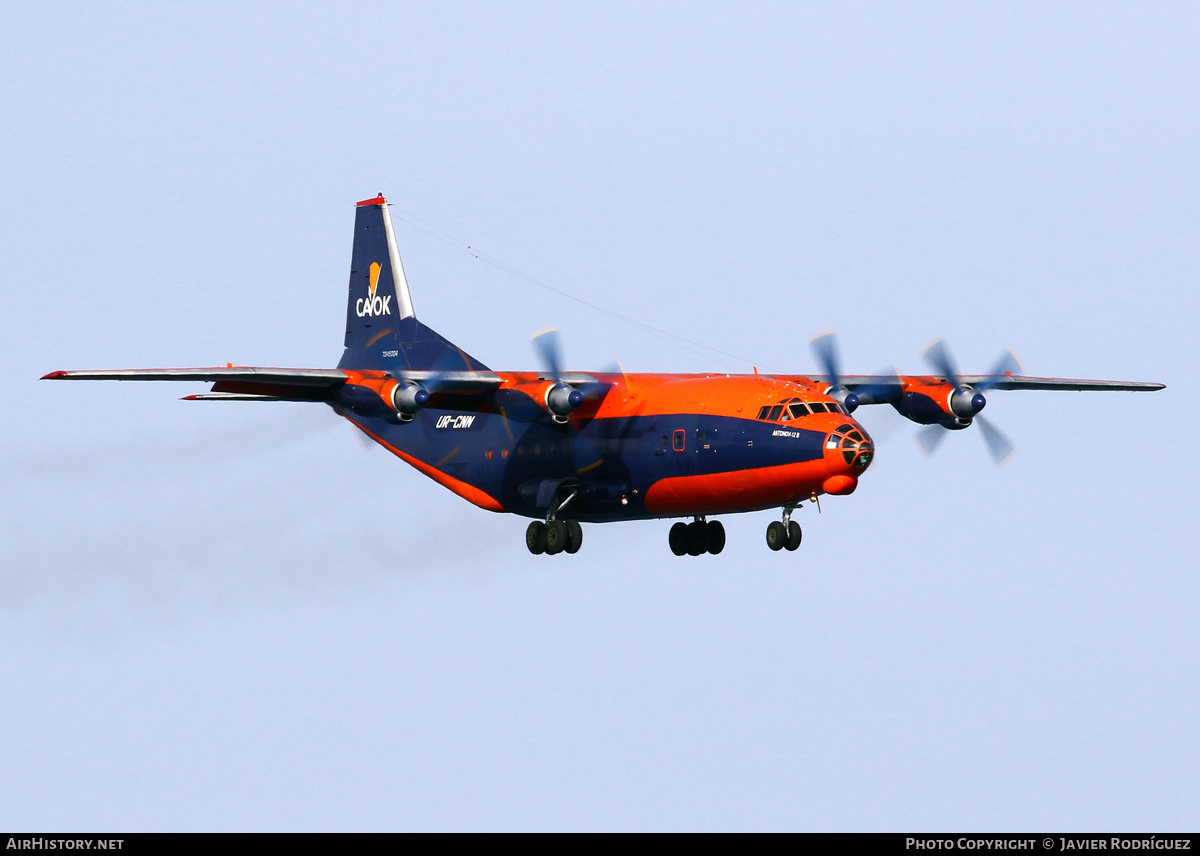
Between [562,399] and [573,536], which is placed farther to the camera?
[573,536]

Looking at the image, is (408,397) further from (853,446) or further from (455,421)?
(853,446)

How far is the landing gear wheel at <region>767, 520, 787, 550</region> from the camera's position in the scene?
33.2m

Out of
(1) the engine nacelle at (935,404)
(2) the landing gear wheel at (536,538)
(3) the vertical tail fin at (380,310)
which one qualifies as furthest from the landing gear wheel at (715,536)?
(3) the vertical tail fin at (380,310)

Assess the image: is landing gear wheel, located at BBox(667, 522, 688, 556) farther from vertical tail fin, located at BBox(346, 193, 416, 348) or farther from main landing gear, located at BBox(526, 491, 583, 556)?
vertical tail fin, located at BBox(346, 193, 416, 348)

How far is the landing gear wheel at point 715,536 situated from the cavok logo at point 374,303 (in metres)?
8.99

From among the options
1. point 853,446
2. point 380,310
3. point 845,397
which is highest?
point 380,310

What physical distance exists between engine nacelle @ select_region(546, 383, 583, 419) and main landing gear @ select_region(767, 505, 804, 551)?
4.45 metres

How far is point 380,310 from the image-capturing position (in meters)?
39.8

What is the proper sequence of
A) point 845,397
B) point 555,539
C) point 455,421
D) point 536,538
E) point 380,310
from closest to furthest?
point 555,539, point 536,538, point 845,397, point 455,421, point 380,310

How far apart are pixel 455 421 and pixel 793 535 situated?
331 inches

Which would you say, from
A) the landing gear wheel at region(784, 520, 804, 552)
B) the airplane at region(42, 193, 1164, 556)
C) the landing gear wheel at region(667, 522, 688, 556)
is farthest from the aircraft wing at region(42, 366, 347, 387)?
the landing gear wheel at region(784, 520, 804, 552)

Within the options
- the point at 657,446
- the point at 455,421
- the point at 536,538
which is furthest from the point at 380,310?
the point at 657,446

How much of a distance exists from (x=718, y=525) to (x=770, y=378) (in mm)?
3641
